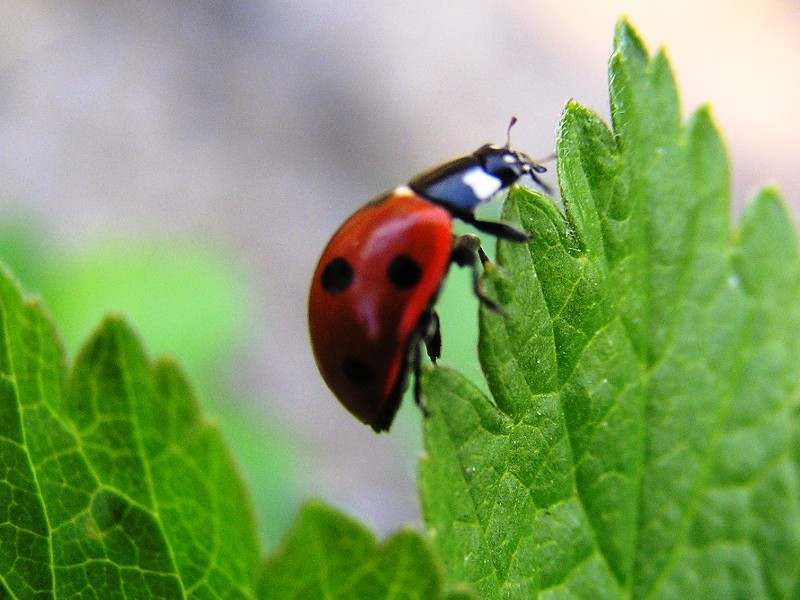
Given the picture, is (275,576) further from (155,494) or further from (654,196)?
(654,196)

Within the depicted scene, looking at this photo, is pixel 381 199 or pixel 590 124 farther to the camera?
pixel 381 199

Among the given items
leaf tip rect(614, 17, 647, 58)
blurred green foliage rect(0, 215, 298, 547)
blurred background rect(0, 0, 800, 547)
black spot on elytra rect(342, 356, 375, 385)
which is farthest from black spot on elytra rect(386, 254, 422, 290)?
blurred background rect(0, 0, 800, 547)

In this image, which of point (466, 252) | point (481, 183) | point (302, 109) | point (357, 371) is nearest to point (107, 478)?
point (357, 371)

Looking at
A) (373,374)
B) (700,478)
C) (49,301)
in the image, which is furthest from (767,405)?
(49,301)

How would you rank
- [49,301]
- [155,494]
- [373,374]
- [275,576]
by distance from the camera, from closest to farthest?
[275,576], [155,494], [373,374], [49,301]

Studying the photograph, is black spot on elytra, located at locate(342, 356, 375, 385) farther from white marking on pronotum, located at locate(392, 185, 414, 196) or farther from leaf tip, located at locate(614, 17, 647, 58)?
leaf tip, located at locate(614, 17, 647, 58)

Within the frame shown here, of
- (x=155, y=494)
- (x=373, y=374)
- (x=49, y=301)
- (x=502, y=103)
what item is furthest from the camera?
(x=502, y=103)

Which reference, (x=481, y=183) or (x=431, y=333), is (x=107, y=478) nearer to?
(x=431, y=333)
